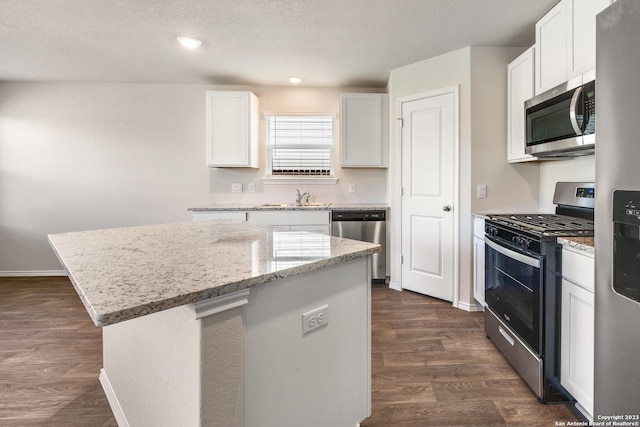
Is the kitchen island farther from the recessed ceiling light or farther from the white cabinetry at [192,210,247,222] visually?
the recessed ceiling light

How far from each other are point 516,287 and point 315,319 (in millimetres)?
1411

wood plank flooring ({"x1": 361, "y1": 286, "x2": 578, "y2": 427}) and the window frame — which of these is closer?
wood plank flooring ({"x1": 361, "y1": 286, "x2": 578, "y2": 427})

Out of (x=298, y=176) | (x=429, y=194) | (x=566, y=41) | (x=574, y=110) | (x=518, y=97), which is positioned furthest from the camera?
(x=298, y=176)

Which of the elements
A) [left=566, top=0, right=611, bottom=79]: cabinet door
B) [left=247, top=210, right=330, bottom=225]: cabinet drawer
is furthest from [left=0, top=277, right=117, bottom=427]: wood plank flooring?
[left=566, top=0, right=611, bottom=79]: cabinet door

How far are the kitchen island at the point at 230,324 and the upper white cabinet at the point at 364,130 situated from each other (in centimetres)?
250

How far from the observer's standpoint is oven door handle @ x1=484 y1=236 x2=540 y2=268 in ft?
5.55

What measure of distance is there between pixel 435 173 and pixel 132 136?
12.4 ft

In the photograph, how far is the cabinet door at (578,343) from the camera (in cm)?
141

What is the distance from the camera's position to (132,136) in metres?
4.09

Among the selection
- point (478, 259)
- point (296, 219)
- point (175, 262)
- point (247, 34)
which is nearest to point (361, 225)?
point (296, 219)

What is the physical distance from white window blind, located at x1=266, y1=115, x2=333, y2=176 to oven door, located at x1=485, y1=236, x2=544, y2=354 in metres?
2.42

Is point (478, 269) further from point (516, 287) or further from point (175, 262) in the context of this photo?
point (175, 262)

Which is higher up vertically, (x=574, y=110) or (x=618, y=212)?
(x=574, y=110)

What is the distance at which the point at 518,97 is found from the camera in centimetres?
261
